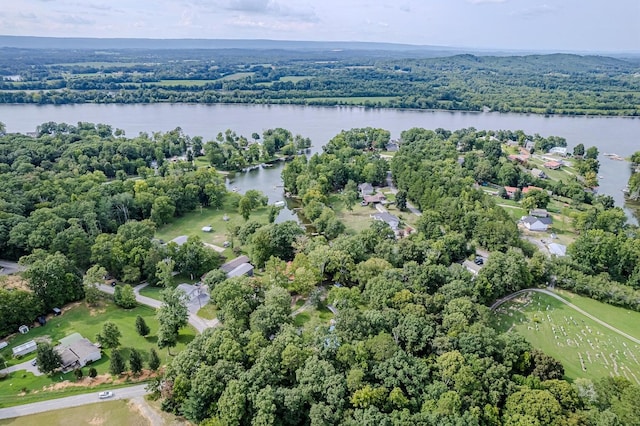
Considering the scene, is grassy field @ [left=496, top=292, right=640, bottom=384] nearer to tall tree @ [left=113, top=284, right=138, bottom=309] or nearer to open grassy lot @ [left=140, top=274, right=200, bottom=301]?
open grassy lot @ [left=140, top=274, right=200, bottom=301]

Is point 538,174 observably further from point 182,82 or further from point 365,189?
point 182,82

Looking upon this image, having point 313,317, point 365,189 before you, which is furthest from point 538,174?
point 313,317

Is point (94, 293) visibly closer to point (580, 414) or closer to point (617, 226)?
point (580, 414)

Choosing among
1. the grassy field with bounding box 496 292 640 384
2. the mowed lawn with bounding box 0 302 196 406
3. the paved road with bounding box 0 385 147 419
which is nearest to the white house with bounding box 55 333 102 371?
the mowed lawn with bounding box 0 302 196 406

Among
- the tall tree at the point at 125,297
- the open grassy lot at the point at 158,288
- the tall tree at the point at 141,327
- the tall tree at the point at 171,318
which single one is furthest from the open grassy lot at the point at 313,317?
the tall tree at the point at 125,297

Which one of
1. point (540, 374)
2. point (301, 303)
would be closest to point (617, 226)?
point (540, 374)
